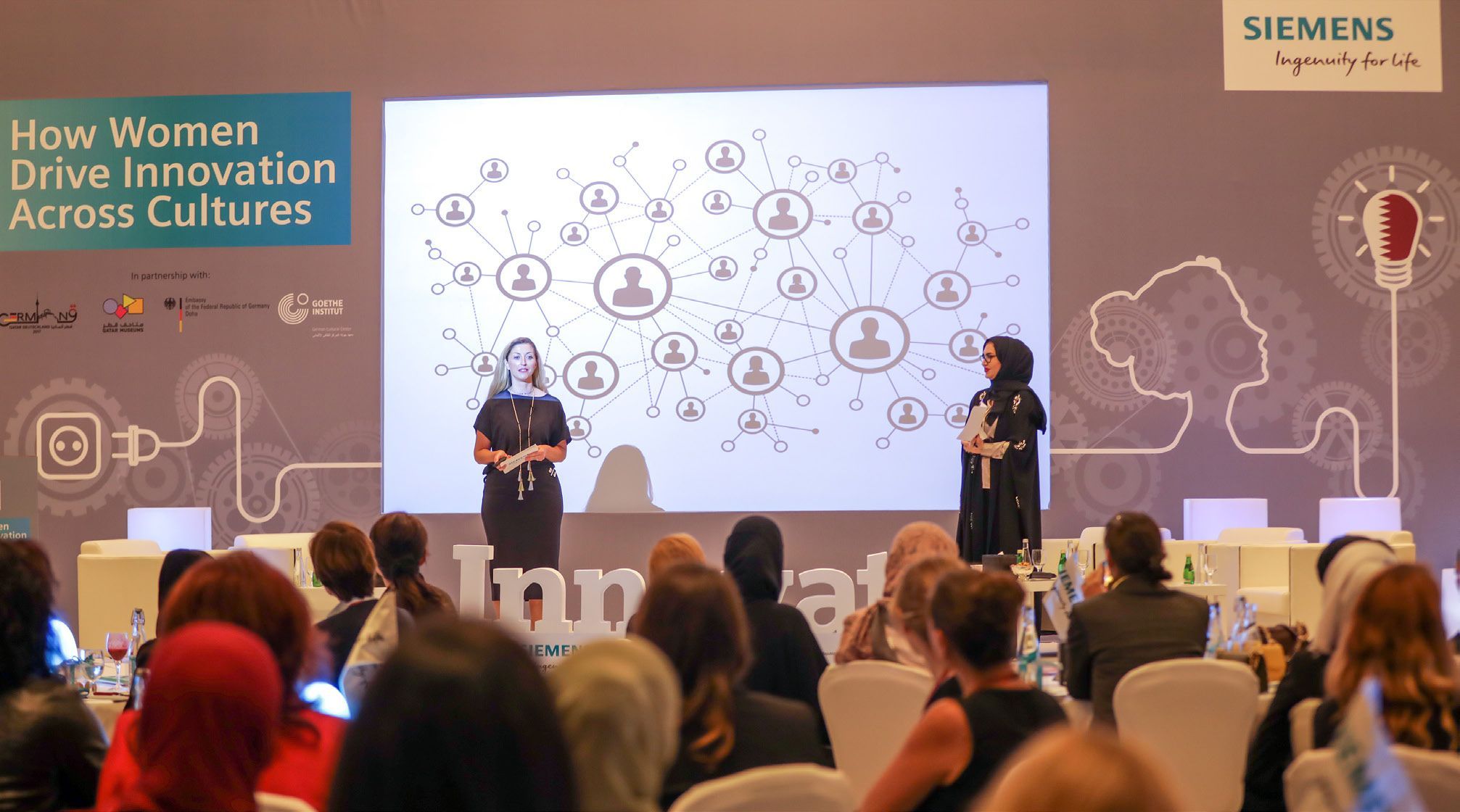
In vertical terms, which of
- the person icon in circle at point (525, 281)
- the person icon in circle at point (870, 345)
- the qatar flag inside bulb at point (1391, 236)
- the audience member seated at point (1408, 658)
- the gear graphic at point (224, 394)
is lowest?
the audience member seated at point (1408, 658)

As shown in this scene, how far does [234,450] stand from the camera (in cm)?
907

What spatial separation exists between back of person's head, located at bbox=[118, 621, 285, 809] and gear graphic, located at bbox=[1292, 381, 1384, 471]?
8.41 metres

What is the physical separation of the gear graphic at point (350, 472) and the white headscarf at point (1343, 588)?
23.0 ft

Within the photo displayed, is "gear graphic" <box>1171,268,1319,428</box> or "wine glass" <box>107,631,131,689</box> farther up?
"gear graphic" <box>1171,268,1319,428</box>

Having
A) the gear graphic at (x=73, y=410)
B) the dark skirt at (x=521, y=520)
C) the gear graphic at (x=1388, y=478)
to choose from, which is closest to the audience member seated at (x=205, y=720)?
the dark skirt at (x=521, y=520)

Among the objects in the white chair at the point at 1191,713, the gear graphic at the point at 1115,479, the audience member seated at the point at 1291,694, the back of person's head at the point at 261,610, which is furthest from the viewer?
the gear graphic at the point at 1115,479

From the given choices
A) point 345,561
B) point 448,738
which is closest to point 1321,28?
point 345,561

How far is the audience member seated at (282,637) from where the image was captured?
2.10m

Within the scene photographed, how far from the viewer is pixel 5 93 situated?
928 cm

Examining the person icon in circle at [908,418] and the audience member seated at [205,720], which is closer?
the audience member seated at [205,720]

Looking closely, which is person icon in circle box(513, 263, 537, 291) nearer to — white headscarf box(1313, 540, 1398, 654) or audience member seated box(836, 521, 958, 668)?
audience member seated box(836, 521, 958, 668)

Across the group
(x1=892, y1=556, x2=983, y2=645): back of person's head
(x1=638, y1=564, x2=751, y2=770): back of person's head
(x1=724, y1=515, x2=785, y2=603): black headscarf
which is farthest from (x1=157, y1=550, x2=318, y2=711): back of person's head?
(x1=724, y1=515, x2=785, y2=603): black headscarf

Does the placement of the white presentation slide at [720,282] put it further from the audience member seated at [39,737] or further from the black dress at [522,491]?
the audience member seated at [39,737]

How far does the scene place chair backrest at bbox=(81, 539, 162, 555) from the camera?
22.6 feet
